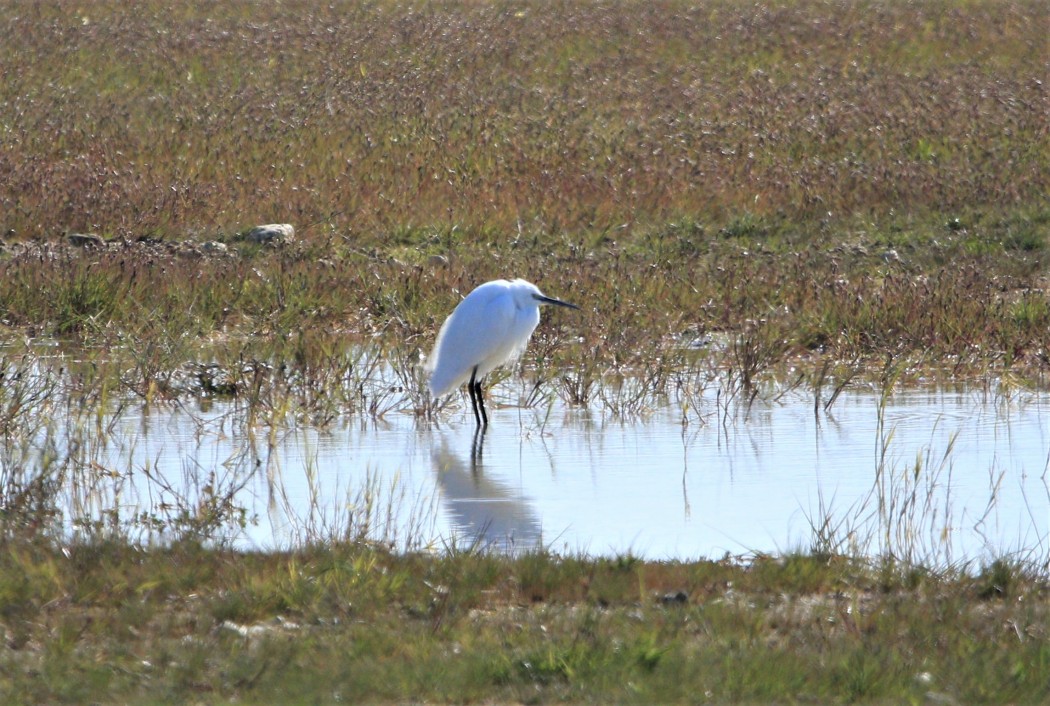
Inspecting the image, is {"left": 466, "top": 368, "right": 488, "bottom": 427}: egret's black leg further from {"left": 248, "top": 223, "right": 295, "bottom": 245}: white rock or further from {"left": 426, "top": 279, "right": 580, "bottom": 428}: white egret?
{"left": 248, "top": 223, "right": 295, "bottom": 245}: white rock

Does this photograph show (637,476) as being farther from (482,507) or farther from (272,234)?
(272,234)

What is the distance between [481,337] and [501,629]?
14.2ft

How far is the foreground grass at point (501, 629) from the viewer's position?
390 cm

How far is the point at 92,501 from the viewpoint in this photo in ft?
20.7

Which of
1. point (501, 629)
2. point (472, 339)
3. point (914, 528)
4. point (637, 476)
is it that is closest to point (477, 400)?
point (472, 339)

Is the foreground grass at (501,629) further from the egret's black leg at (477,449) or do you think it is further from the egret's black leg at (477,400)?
the egret's black leg at (477,400)

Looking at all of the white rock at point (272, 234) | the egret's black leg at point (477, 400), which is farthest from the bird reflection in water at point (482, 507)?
the white rock at point (272, 234)

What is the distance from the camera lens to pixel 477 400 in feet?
29.0

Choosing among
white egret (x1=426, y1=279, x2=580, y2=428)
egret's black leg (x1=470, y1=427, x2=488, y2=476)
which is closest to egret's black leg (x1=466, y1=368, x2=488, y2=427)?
white egret (x1=426, y1=279, x2=580, y2=428)

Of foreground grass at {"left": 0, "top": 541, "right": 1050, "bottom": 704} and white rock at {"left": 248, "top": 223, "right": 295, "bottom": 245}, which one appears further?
white rock at {"left": 248, "top": 223, "right": 295, "bottom": 245}

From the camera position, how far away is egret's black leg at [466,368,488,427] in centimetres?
859

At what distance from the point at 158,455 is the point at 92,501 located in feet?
3.41

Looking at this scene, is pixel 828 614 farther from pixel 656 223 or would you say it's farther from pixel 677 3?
pixel 677 3

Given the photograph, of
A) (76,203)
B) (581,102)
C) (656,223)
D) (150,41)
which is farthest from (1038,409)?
(150,41)
